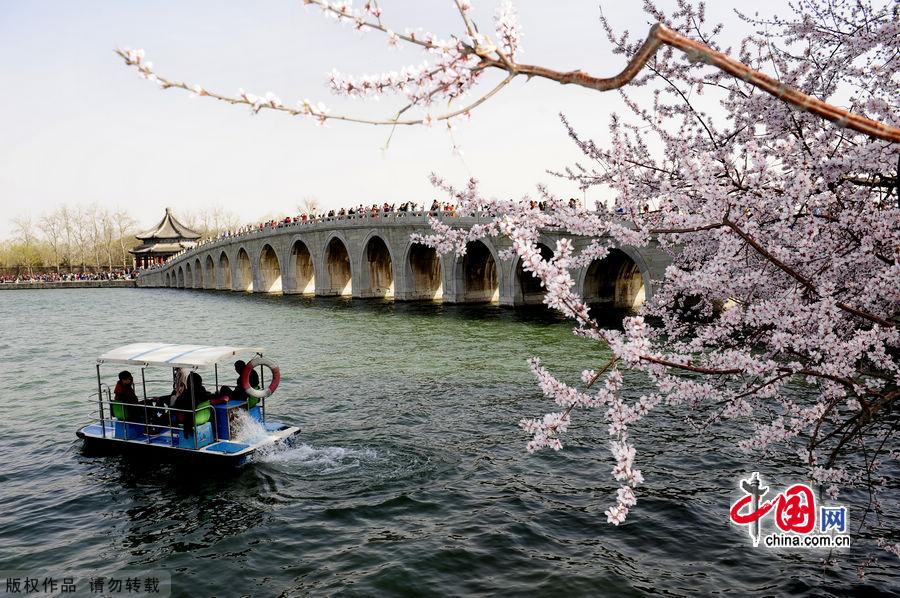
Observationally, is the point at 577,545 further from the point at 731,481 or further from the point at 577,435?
the point at 577,435

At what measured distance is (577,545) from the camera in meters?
8.65

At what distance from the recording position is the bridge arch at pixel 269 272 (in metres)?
64.5

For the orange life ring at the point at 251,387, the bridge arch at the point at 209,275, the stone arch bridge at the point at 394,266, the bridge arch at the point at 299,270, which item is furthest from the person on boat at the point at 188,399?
the bridge arch at the point at 209,275

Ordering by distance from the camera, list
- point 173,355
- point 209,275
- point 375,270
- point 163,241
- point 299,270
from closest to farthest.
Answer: point 173,355
point 375,270
point 299,270
point 209,275
point 163,241

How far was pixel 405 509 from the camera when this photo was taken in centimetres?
988

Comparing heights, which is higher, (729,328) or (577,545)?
(729,328)

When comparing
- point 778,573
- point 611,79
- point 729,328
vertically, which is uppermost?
point 611,79

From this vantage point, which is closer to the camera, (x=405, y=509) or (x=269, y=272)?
(x=405, y=509)

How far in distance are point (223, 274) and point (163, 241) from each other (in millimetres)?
35865

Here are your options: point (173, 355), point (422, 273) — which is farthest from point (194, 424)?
point (422, 273)

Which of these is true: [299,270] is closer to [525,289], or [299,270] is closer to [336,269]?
[336,269]

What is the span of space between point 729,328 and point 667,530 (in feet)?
12.6

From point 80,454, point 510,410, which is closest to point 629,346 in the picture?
point 510,410

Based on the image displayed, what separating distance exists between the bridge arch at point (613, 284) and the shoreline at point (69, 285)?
7651 centimetres
